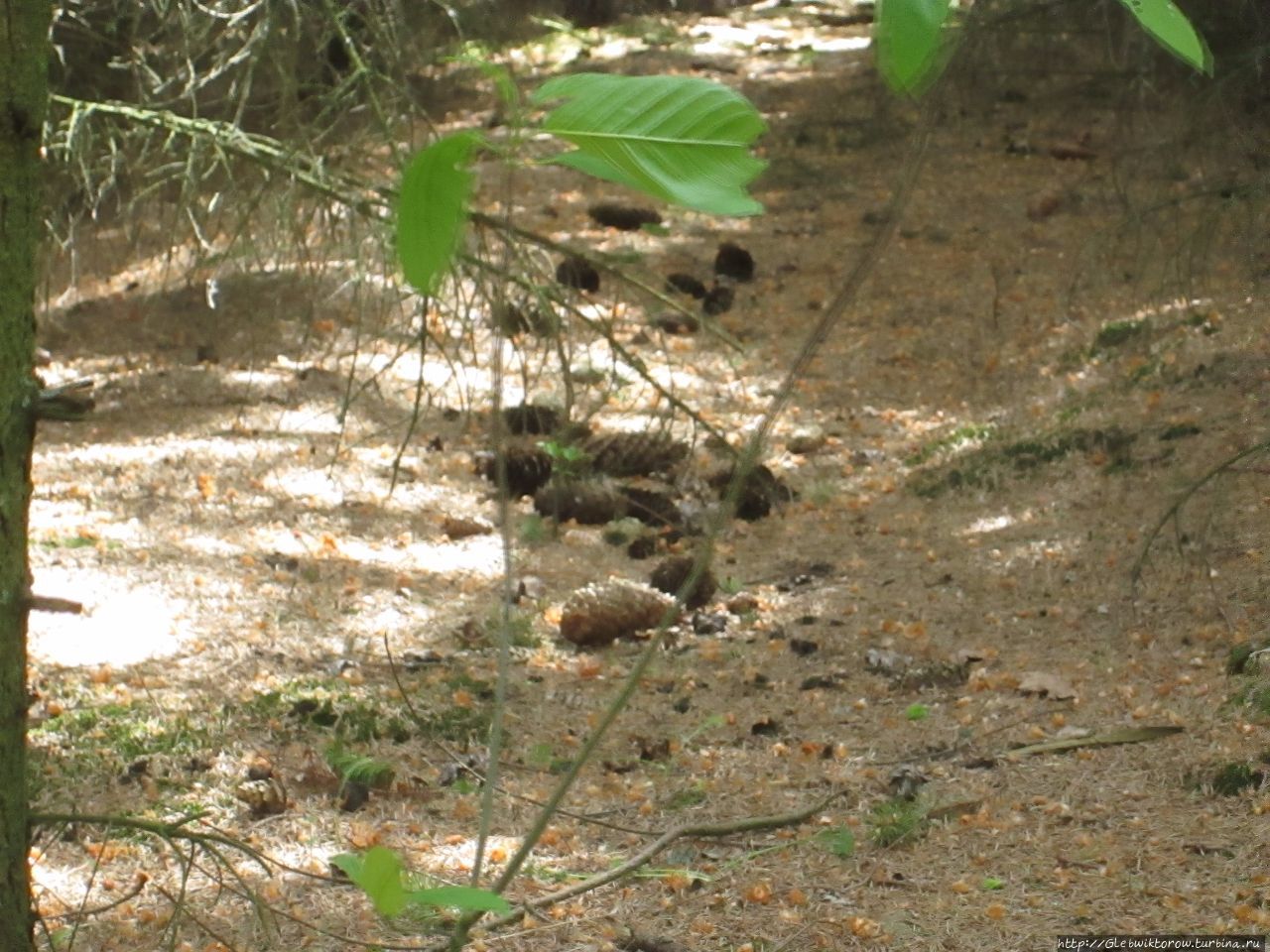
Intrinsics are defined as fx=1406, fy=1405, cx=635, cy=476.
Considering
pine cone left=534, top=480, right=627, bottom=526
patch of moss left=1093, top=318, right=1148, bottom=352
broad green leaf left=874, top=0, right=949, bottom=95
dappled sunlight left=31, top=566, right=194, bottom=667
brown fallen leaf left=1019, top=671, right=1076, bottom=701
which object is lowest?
pine cone left=534, top=480, right=627, bottom=526

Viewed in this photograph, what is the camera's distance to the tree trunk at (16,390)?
176 centimetres

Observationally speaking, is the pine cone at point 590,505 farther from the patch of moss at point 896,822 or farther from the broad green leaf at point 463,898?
the broad green leaf at point 463,898

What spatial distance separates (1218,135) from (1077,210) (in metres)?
2.02

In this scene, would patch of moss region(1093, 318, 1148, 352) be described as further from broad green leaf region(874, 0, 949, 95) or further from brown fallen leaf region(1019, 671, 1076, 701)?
broad green leaf region(874, 0, 949, 95)

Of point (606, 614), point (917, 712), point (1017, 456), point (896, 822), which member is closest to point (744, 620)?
point (606, 614)

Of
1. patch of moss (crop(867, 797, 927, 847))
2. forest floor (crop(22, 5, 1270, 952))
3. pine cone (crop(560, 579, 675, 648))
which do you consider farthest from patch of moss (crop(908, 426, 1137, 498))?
patch of moss (crop(867, 797, 927, 847))

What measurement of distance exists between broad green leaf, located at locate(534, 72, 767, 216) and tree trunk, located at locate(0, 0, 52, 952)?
131 cm

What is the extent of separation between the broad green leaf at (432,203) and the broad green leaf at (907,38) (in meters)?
0.20

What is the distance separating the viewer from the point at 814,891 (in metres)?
2.67

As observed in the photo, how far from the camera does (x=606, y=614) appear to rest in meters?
4.14

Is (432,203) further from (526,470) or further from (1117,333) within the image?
(1117,333)

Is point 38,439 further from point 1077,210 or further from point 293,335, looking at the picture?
point 1077,210

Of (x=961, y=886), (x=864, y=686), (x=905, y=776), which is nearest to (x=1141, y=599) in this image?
(x=864, y=686)

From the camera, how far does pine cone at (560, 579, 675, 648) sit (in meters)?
4.15
